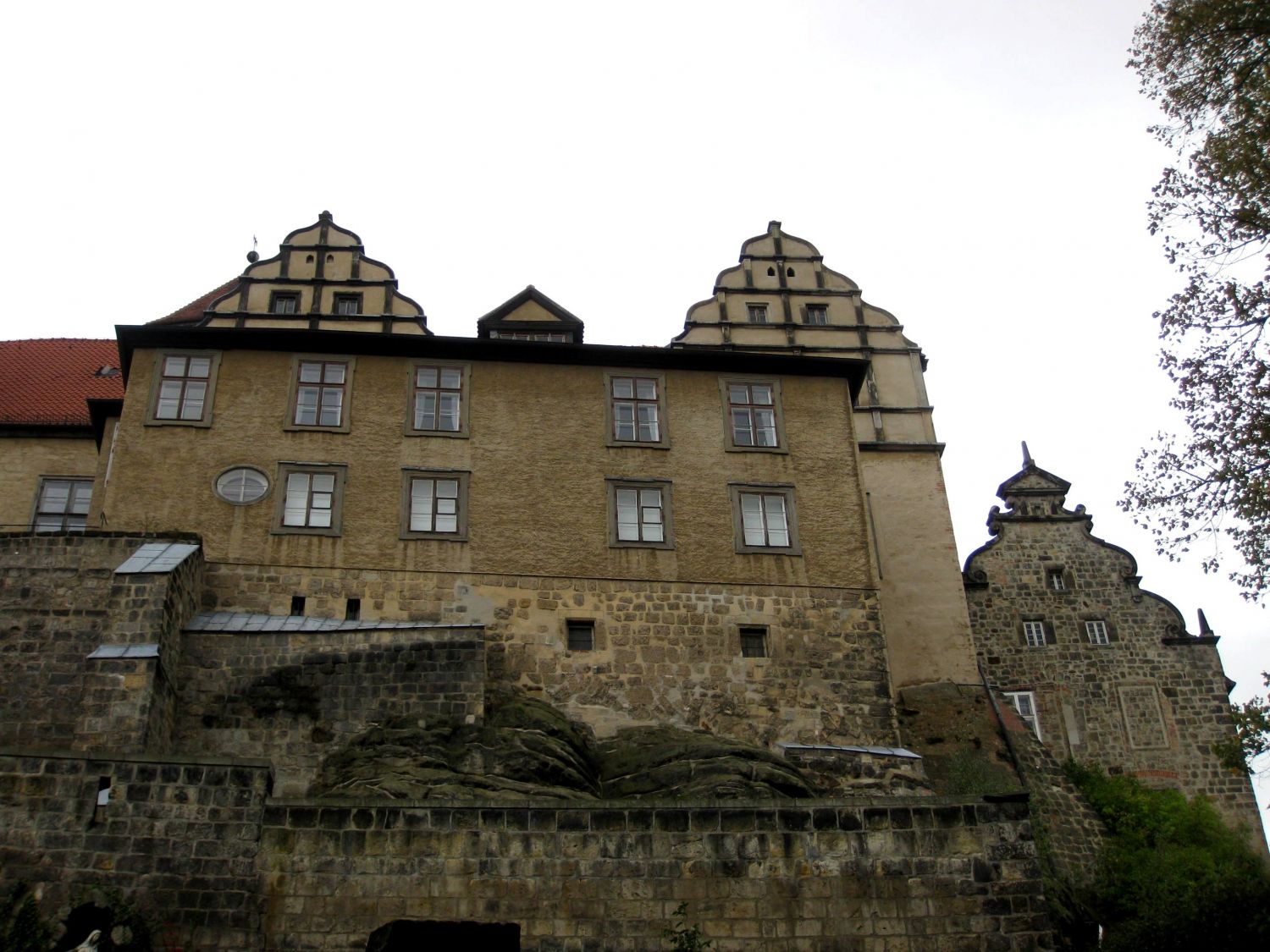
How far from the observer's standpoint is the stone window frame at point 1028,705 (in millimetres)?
29578

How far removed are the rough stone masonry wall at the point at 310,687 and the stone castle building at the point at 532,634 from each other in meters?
0.05

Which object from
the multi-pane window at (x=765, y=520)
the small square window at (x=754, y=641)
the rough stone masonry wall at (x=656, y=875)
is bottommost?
the rough stone masonry wall at (x=656, y=875)

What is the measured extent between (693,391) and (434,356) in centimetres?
532

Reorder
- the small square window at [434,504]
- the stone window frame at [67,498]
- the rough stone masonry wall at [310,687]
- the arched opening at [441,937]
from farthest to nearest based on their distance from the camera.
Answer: the stone window frame at [67,498] < the small square window at [434,504] < the rough stone masonry wall at [310,687] < the arched opening at [441,937]

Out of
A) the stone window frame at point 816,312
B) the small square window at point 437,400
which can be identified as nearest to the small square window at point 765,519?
the small square window at point 437,400

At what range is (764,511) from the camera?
25266 millimetres

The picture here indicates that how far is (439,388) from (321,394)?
2.29m

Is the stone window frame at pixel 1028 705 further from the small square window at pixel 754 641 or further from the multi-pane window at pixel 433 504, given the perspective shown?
the multi-pane window at pixel 433 504

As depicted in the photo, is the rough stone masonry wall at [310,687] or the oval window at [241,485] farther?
the oval window at [241,485]

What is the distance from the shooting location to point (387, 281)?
30.8 metres

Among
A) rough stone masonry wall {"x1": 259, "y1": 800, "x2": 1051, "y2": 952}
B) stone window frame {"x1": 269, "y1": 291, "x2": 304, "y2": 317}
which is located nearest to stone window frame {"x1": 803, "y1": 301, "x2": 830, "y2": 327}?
stone window frame {"x1": 269, "y1": 291, "x2": 304, "y2": 317}

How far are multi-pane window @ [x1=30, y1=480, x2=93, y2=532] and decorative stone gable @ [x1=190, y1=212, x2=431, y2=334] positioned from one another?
15.4 feet

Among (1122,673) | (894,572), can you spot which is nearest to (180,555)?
(894,572)

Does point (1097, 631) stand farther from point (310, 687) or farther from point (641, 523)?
point (310, 687)
